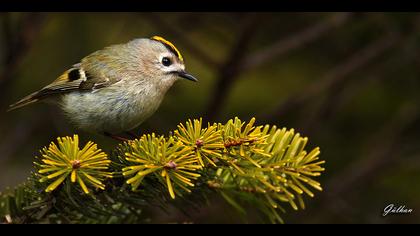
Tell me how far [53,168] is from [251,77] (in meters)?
2.76

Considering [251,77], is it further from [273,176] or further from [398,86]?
[273,176]

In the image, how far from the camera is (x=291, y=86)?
4020 mm

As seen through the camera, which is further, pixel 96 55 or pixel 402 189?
pixel 402 189

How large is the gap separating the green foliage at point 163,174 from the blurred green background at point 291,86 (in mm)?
1123

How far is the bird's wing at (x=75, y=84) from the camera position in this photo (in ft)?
8.19

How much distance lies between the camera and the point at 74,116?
245 centimetres

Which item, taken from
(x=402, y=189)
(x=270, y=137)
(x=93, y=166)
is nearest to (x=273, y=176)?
(x=270, y=137)

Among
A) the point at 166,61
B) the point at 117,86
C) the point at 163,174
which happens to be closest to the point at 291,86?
the point at 166,61

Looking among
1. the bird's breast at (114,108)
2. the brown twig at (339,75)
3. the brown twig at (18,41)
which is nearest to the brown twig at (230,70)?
the brown twig at (339,75)

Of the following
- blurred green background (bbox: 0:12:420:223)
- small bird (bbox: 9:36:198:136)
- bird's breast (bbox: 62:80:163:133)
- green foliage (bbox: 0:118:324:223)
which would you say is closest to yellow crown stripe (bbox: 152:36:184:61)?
small bird (bbox: 9:36:198:136)

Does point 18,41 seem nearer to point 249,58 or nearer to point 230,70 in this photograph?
point 230,70

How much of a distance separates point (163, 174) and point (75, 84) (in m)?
1.20

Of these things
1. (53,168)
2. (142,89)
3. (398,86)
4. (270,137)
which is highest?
(398,86)

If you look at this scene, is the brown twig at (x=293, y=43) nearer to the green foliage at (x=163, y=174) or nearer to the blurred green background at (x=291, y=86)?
the blurred green background at (x=291, y=86)
